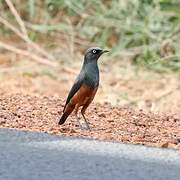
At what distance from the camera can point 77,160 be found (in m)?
6.38

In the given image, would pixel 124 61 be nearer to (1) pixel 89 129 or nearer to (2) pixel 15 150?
(1) pixel 89 129

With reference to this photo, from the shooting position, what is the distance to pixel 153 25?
13.7 metres

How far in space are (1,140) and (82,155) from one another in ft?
2.35

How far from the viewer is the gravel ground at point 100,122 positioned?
744 centimetres

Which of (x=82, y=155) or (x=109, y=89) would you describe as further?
(x=109, y=89)

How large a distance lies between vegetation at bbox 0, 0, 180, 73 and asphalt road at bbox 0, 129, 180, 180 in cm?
571

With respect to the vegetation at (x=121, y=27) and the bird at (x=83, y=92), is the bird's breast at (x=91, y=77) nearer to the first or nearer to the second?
the bird at (x=83, y=92)

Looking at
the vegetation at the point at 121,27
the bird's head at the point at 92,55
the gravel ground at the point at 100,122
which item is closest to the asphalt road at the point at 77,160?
the gravel ground at the point at 100,122

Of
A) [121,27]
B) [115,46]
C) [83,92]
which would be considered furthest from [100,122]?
[115,46]

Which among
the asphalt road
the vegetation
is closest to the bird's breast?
the asphalt road

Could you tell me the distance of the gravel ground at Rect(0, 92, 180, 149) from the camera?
7.44m

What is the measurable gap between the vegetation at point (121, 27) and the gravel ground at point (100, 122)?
12.9 ft

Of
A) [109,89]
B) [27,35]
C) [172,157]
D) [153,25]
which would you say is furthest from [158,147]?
[27,35]

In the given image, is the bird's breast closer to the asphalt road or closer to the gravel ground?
the gravel ground
